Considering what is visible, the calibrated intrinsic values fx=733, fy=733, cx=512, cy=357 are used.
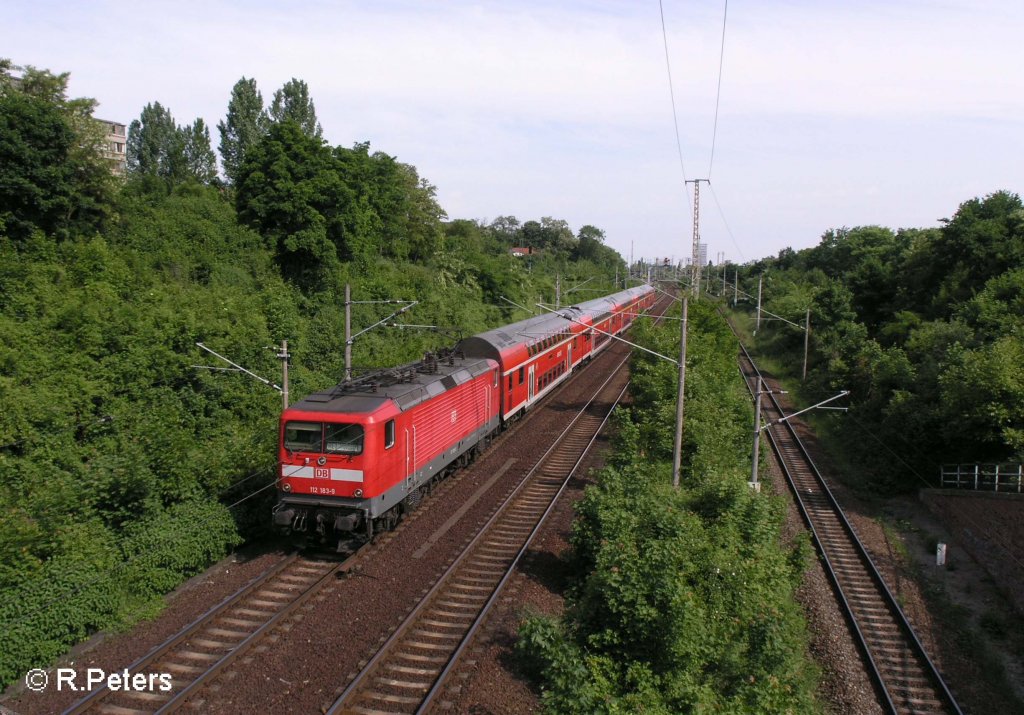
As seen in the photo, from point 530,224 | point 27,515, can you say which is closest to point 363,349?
point 27,515

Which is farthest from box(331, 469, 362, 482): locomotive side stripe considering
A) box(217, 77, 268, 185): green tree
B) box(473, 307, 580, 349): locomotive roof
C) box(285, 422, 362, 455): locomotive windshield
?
box(217, 77, 268, 185): green tree

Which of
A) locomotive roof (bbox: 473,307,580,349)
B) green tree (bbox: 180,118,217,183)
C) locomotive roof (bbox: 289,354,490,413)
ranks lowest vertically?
locomotive roof (bbox: 289,354,490,413)

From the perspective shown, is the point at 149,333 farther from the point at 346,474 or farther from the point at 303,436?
the point at 346,474

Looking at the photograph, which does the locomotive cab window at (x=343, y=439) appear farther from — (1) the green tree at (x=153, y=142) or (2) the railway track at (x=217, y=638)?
(1) the green tree at (x=153, y=142)

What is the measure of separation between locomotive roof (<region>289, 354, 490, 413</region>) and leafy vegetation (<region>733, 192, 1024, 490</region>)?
54.4ft

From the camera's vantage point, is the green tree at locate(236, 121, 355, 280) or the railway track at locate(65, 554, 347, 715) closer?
the railway track at locate(65, 554, 347, 715)

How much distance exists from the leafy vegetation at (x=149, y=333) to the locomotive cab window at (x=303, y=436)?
2.28 metres

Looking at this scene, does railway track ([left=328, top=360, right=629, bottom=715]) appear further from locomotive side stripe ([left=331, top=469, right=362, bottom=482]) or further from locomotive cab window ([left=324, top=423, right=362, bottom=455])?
locomotive cab window ([left=324, top=423, right=362, bottom=455])

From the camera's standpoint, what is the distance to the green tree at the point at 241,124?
49094mm

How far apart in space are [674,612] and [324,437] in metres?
7.89

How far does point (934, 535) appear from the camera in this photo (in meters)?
23.0

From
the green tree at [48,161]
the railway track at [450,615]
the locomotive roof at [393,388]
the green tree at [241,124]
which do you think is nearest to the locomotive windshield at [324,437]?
A: the locomotive roof at [393,388]

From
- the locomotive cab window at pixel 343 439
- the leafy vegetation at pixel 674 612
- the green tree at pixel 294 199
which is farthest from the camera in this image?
the green tree at pixel 294 199

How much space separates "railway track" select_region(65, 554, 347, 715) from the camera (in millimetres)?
10070
